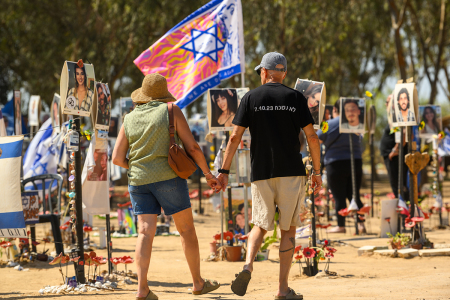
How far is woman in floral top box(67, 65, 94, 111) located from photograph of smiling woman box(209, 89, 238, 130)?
5.91 feet

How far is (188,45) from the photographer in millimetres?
7398

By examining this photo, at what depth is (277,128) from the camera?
160 inches

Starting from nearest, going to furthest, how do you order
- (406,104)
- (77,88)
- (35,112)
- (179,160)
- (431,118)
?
(179,160) < (77,88) < (406,104) < (35,112) < (431,118)

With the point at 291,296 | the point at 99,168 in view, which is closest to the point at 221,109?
the point at 99,168

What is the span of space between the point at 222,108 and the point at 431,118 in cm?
493

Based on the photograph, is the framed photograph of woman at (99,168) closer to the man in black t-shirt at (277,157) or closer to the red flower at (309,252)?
the man in black t-shirt at (277,157)

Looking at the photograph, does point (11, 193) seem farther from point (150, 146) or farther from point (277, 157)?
point (277, 157)

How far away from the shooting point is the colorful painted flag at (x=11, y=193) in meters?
4.64

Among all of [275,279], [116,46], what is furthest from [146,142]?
[116,46]

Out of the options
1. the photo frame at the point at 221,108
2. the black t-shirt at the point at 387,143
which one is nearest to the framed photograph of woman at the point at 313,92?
the photo frame at the point at 221,108

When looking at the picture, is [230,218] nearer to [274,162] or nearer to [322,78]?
[274,162]

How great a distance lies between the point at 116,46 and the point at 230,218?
1263cm

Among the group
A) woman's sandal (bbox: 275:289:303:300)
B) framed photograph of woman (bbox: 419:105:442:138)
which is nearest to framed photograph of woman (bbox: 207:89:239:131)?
woman's sandal (bbox: 275:289:303:300)

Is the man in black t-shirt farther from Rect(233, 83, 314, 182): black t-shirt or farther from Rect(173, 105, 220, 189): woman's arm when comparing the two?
Rect(173, 105, 220, 189): woman's arm
